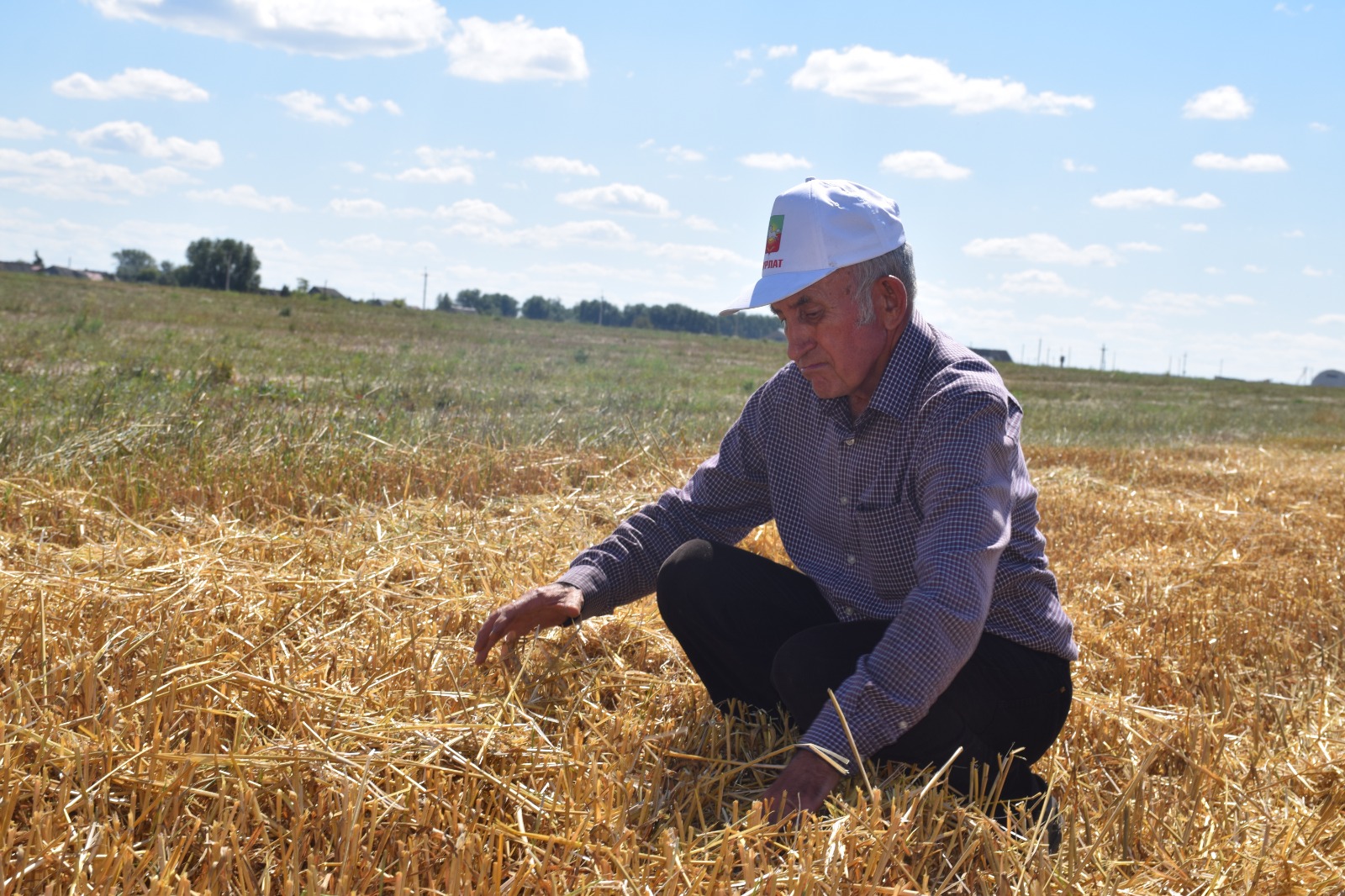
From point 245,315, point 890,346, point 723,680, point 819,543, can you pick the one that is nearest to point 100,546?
point 723,680

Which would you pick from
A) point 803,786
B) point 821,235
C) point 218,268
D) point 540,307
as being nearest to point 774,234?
point 821,235

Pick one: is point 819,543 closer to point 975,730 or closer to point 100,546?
point 975,730

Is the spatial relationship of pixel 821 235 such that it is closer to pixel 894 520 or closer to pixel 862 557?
pixel 894 520

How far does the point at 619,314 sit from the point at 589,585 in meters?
108

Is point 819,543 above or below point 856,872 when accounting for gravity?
above

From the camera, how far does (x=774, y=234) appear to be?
262cm

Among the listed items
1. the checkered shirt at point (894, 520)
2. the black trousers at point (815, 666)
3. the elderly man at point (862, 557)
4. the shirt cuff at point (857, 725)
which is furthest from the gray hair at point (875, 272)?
the shirt cuff at point (857, 725)

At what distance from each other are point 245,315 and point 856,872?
32639mm

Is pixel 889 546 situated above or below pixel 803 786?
above

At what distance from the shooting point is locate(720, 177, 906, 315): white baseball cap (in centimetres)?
251

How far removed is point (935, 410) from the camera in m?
2.52

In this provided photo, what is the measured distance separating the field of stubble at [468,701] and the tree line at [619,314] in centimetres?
9426

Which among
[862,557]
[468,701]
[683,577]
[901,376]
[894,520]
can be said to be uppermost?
[901,376]

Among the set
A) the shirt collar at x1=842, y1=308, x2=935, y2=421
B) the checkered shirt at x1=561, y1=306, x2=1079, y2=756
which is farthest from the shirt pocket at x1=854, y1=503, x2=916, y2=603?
the shirt collar at x1=842, y1=308, x2=935, y2=421
